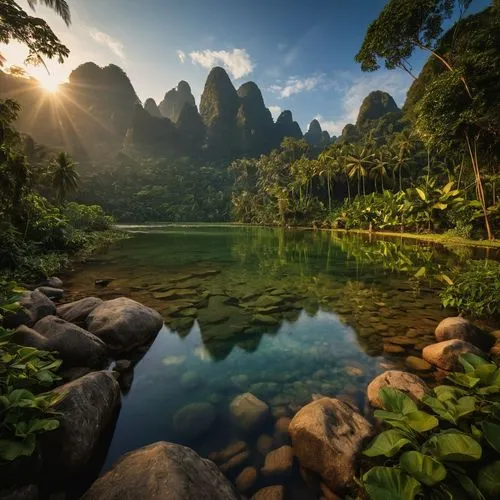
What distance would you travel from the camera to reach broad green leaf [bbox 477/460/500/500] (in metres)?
1.93

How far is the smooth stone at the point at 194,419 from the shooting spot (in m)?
3.64

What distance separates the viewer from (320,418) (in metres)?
3.19

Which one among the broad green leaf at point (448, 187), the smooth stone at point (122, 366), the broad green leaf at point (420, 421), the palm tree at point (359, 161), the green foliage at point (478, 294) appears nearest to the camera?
the broad green leaf at point (420, 421)

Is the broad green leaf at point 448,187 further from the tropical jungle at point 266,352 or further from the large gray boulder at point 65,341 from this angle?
the large gray boulder at point 65,341

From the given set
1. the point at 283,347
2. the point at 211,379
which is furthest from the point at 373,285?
the point at 211,379

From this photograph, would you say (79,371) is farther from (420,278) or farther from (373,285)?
(420,278)

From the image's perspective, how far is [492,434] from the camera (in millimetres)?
2188

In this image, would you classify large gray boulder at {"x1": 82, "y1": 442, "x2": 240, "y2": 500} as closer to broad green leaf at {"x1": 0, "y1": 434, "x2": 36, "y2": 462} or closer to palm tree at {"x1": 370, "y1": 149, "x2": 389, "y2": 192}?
broad green leaf at {"x1": 0, "y1": 434, "x2": 36, "y2": 462}

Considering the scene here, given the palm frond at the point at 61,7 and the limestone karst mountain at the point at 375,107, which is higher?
the limestone karst mountain at the point at 375,107

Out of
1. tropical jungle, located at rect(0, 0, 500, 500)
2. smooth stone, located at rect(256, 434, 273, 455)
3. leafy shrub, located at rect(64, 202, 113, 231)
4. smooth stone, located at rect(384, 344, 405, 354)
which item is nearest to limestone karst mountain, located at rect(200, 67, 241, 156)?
leafy shrub, located at rect(64, 202, 113, 231)

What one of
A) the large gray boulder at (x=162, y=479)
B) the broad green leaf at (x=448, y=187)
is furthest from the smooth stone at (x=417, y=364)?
the broad green leaf at (x=448, y=187)

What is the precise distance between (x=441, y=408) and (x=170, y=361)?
169 inches

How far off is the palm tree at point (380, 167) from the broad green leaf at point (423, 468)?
1886 inches

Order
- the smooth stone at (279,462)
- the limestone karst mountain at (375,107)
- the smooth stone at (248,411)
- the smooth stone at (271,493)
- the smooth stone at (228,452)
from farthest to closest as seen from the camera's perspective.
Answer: the limestone karst mountain at (375,107) < the smooth stone at (248,411) < the smooth stone at (228,452) < the smooth stone at (279,462) < the smooth stone at (271,493)
